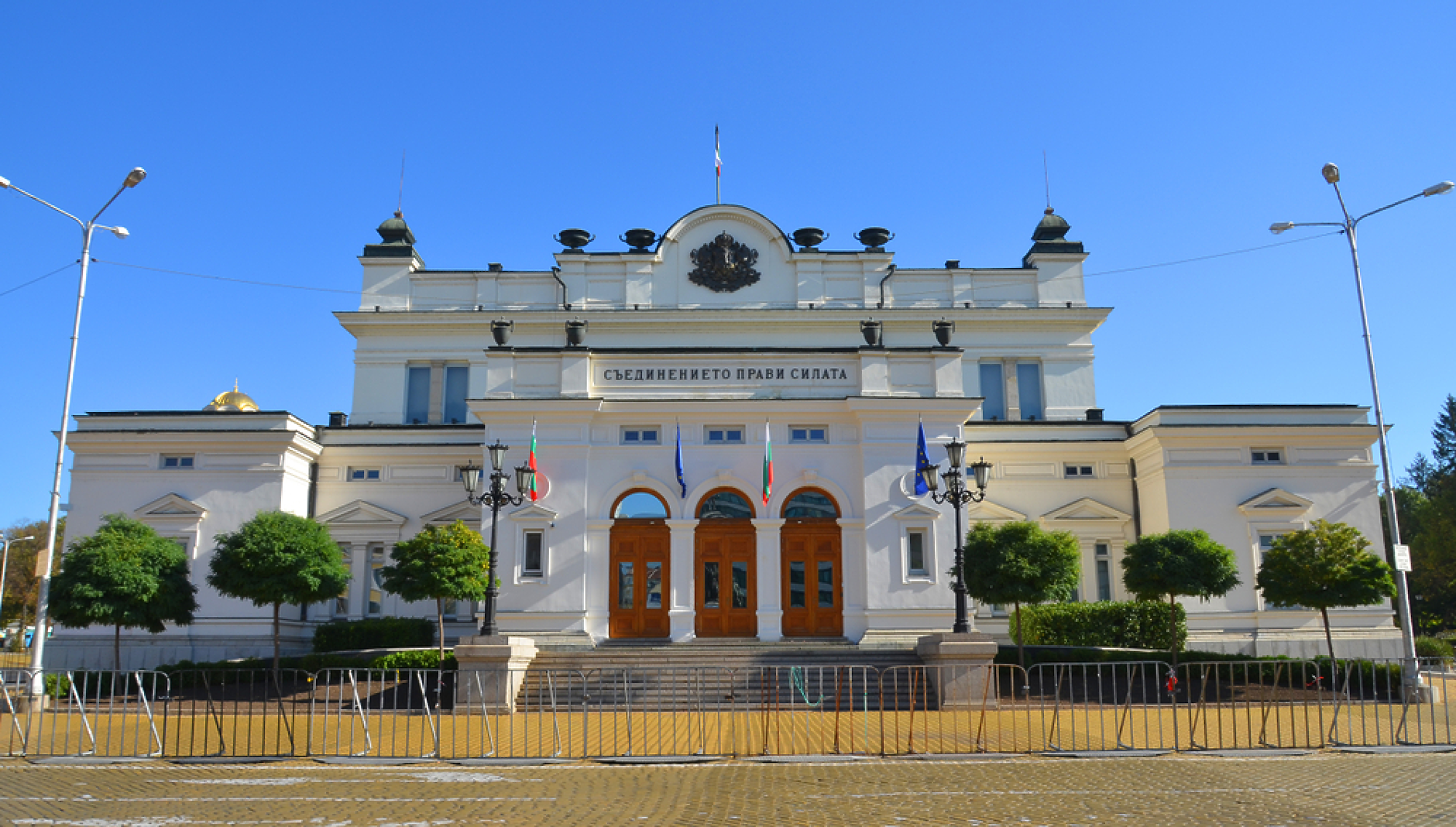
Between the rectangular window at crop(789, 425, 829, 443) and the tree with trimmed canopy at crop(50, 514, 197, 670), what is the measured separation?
1624 cm

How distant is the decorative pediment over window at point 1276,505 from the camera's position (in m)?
30.3

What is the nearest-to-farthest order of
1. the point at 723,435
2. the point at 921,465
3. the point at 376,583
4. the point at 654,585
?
the point at 921,465
the point at 654,585
the point at 723,435
the point at 376,583

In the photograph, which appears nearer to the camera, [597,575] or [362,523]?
[597,575]

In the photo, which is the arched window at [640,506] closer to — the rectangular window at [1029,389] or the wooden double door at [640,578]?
the wooden double door at [640,578]

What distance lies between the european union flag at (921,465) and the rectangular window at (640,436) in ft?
22.3

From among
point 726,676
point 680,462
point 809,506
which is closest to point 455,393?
point 680,462

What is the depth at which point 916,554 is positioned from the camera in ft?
87.5

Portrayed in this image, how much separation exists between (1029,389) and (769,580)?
16.8 m

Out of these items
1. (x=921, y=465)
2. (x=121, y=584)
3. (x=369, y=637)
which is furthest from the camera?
(x=369, y=637)

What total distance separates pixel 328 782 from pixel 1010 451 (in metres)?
24.8

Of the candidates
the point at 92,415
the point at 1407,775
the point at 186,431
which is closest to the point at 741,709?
the point at 1407,775

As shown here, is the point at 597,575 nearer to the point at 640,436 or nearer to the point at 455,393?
the point at 640,436

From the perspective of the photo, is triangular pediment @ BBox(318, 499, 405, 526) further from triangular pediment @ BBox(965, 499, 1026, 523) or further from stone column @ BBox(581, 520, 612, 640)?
triangular pediment @ BBox(965, 499, 1026, 523)

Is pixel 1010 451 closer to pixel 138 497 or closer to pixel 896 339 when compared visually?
pixel 896 339
